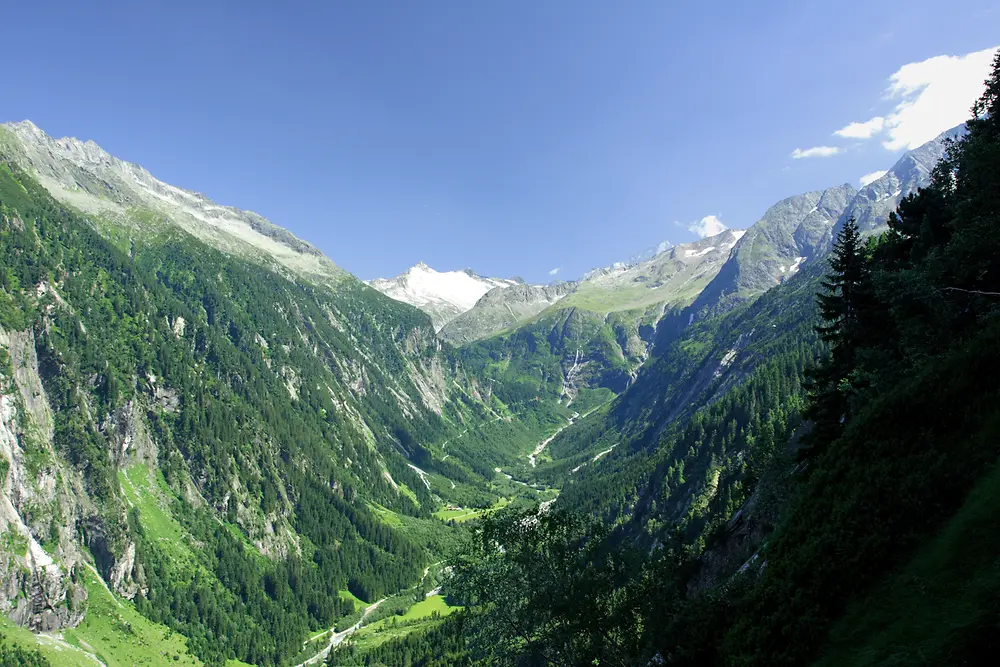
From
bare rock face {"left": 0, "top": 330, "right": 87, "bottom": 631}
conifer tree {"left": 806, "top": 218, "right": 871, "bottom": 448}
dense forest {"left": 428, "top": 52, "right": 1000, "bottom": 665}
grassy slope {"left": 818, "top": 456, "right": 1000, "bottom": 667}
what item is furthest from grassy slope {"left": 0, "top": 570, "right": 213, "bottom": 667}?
grassy slope {"left": 818, "top": 456, "right": 1000, "bottom": 667}

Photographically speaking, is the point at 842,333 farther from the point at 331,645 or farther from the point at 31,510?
the point at 31,510

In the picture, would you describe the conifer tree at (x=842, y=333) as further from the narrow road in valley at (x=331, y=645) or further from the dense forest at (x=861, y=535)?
the narrow road in valley at (x=331, y=645)

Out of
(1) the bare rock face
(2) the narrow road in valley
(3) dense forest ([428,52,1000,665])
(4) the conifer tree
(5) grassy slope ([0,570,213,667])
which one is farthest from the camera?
(2) the narrow road in valley

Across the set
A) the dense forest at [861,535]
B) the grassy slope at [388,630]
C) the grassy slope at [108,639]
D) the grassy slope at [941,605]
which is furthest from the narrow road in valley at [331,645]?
the grassy slope at [941,605]

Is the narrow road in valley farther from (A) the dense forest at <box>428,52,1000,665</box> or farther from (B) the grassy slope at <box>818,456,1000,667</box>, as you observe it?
(B) the grassy slope at <box>818,456,1000,667</box>

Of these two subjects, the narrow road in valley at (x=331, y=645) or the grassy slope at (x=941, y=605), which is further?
the narrow road in valley at (x=331, y=645)

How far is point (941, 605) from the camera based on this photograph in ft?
55.3

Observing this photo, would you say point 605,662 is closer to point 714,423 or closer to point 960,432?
point 960,432

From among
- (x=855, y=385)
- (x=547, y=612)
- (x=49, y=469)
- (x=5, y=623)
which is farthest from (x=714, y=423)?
(x=49, y=469)

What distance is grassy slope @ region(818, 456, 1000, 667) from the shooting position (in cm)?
1502

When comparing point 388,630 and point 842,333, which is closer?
point 842,333

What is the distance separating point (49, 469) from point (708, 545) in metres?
205

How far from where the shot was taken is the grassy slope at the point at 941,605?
15.0 meters

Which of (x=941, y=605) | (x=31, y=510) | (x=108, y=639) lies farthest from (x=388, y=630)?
(x=941, y=605)
